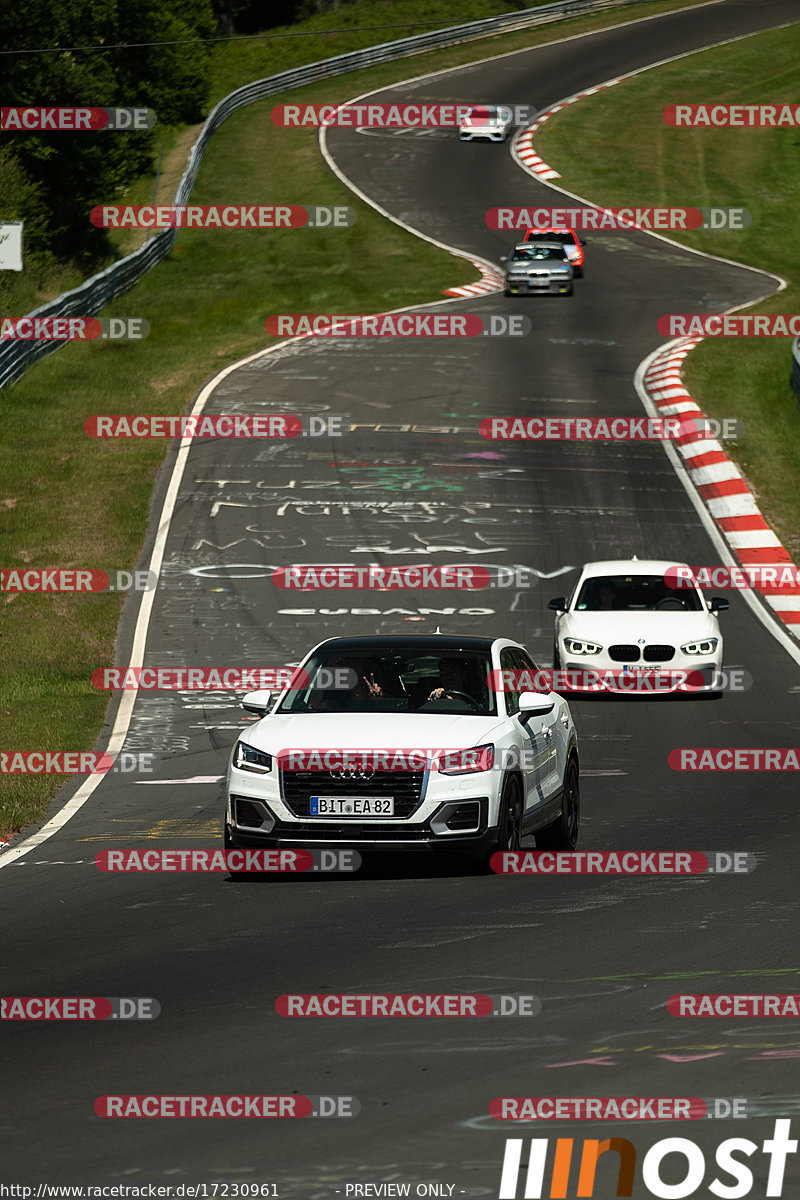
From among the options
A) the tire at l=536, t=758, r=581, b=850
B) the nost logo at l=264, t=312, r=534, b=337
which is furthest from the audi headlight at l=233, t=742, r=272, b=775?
the nost logo at l=264, t=312, r=534, b=337

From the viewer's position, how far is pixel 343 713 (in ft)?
39.2

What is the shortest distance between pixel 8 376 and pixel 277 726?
88.2 ft

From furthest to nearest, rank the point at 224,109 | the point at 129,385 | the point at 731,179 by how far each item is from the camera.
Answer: the point at 224,109 → the point at 731,179 → the point at 129,385

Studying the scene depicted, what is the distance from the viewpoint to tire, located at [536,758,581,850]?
1260cm

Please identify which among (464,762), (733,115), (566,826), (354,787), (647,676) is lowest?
(733,115)

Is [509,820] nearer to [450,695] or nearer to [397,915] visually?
[450,695]

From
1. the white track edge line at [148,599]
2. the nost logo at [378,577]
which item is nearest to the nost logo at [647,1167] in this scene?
the white track edge line at [148,599]

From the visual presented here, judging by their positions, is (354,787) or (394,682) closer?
(354,787)

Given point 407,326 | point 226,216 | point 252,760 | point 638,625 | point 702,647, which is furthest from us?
point 226,216

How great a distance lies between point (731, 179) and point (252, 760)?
56.2 m

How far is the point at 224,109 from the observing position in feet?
237

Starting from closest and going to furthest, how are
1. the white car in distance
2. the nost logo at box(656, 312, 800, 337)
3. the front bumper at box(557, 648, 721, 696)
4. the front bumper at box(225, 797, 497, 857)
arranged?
the front bumper at box(225, 797, 497, 857) → the front bumper at box(557, 648, 721, 696) → the nost logo at box(656, 312, 800, 337) → the white car in distance

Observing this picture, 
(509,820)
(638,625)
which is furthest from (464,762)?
(638,625)

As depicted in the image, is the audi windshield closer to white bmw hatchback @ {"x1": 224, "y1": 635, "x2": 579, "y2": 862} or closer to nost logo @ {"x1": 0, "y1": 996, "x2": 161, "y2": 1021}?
white bmw hatchback @ {"x1": 224, "y1": 635, "x2": 579, "y2": 862}
